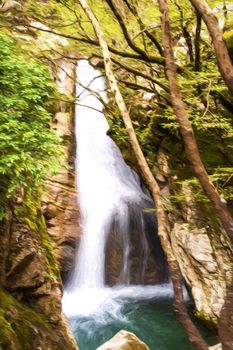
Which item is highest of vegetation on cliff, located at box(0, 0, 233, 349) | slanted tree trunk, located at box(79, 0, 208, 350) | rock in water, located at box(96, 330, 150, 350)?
vegetation on cliff, located at box(0, 0, 233, 349)

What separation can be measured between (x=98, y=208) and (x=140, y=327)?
5285mm

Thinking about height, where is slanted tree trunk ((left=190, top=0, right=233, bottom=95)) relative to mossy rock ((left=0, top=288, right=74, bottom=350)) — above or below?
above

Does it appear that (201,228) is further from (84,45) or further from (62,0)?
(62,0)

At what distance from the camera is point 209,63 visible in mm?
7797

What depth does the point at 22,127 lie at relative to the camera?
4.89 metres

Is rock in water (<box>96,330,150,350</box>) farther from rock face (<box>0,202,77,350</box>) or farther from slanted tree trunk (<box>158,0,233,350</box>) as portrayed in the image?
slanted tree trunk (<box>158,0,233,350</box>)

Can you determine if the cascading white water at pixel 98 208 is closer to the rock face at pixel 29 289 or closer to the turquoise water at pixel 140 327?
the turquoise water at pixel 140 327

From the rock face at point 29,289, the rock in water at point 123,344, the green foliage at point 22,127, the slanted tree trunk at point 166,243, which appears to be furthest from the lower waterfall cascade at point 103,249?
the slanted tree trunk at point 166,243

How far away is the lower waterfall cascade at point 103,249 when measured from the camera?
1023cm

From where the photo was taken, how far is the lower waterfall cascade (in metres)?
10.2

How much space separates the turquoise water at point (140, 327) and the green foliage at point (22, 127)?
5564 mm

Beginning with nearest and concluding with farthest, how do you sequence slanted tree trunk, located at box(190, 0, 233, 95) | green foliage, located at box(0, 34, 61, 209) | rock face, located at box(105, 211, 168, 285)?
1. slanted tree trunk, located at box(190, 0, 233, 95)
2. green foliage, located at box(0, 34, 61, 209)
3. rock face, located at box(105, 211, 168, 285)

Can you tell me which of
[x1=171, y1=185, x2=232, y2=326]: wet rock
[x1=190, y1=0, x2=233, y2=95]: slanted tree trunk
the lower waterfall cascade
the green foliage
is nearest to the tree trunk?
[x1=190, y1=0, x2=233, y2=95]: slanted tree trunk

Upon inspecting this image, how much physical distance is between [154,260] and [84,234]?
2.76 meters
